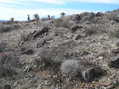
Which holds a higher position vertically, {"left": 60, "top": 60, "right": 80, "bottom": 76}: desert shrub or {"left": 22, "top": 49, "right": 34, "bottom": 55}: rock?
{"left": 60, "top": 60, "right": 80, "bottom": 76}: desert shrub

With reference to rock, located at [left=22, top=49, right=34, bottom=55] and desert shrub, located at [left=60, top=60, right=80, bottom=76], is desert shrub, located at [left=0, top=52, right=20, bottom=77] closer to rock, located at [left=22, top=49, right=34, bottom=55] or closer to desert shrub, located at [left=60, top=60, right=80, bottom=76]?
rock, located at [left=22, top=49, right=34, bottom=55]

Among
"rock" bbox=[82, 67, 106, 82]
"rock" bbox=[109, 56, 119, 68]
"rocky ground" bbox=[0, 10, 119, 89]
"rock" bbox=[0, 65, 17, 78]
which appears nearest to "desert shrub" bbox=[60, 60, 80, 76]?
"rocky ground" bbox=[0, 10, 119, 89]

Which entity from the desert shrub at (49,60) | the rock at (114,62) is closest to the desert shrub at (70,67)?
the desert shrub at (49,60)

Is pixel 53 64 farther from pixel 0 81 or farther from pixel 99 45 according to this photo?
pixel 99 45

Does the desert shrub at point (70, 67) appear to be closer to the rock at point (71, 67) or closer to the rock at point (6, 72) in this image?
the rock at point (71, 67)

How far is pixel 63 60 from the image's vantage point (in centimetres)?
1485

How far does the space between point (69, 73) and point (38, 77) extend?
133 cm

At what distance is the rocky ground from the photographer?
13.0m

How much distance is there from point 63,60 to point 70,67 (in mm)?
1196

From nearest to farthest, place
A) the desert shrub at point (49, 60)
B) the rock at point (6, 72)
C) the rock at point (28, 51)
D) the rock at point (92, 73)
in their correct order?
the rock at point (92, 73) → the rock at point (6, 72) → the desert shrub at point (49, 60) → the rock at point (28, 51)

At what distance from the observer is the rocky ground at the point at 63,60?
13008 millimetres

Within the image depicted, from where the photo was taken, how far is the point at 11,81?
13.6 metres

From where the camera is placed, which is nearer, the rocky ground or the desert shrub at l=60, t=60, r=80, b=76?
the rocky ground

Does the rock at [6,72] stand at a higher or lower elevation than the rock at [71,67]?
lower
